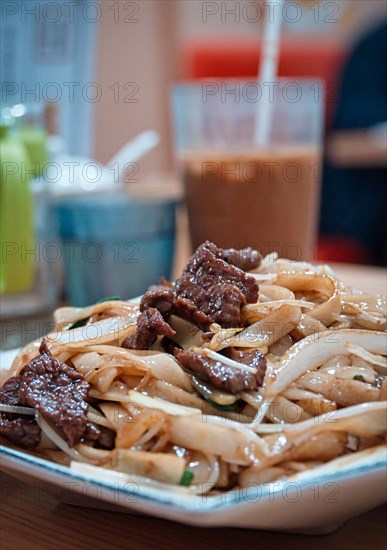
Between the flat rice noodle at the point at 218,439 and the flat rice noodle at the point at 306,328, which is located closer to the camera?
the flat rice noodle at the point at 218,439

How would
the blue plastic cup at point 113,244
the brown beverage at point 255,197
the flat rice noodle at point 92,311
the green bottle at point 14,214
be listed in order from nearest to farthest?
the flat rice noodle at point 92,311 < the green bottle at point 14,214 < the blue plastic cup at point 113,244 < the brown beverage at point 255,197

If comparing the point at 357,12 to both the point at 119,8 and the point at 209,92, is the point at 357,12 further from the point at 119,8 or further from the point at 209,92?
the point at 209,92

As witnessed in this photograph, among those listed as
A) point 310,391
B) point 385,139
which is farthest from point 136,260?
point 385,139

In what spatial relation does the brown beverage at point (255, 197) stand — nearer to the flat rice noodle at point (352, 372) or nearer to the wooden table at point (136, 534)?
the flat rice noodle at point (352, 372)

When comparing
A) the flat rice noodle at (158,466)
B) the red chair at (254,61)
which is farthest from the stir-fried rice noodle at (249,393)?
the red chair at (254,61)

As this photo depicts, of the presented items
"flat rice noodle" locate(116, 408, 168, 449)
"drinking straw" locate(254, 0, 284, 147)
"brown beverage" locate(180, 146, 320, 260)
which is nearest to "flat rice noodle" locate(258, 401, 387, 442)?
"flat rice noodle" locate(116, 408, 168, 449)

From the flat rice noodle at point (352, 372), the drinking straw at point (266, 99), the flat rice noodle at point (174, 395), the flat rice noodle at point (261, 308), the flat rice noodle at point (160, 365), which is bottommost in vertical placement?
the flat rice noodle at point (174, 395)

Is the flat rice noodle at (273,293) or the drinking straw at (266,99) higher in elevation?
the drinking straw at (266,99)
